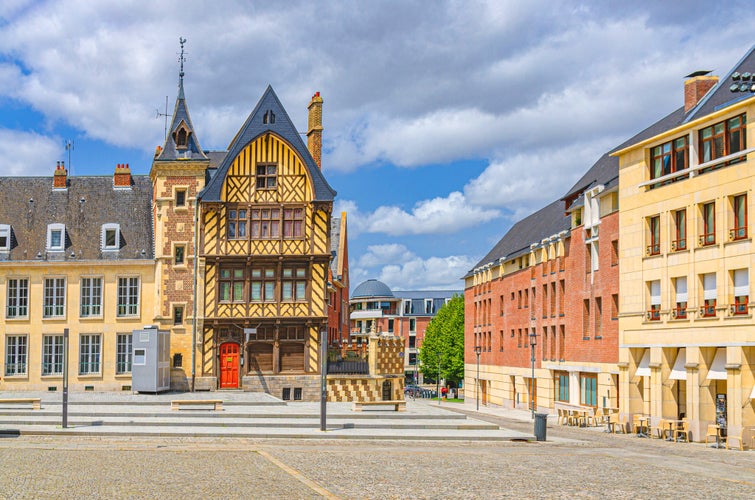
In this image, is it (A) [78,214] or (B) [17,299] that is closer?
(B) [17,299]

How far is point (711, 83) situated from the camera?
39844 mm

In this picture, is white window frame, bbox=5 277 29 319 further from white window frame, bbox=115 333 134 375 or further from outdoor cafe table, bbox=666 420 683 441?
outdoor cafe table, bbox=666 420 683 441

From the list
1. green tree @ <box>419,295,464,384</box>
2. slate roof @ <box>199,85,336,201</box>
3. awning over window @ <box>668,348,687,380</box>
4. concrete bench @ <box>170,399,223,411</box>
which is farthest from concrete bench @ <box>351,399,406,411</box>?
green tree @ <box>419,295,464,384</box>

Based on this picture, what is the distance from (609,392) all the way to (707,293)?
11065 mm

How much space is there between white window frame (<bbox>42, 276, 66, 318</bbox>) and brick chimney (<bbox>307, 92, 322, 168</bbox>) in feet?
43.1

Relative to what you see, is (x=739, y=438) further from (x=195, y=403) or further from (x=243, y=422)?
(x=195, y=403)

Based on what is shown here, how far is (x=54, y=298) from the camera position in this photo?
143ft

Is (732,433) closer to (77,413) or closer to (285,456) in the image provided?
(285,456)

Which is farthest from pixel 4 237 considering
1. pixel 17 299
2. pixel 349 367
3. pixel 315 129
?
pixel 349 367

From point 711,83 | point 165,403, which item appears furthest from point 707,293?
point 165,403

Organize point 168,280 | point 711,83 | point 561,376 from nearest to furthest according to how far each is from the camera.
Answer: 1. point 711,83
2. point 168,280
3. point 561,376

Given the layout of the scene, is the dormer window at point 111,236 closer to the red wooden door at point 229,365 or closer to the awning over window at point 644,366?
the red wooden door at point 229,365

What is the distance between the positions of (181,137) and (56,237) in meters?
7.72

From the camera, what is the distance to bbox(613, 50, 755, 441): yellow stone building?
31.5 m
